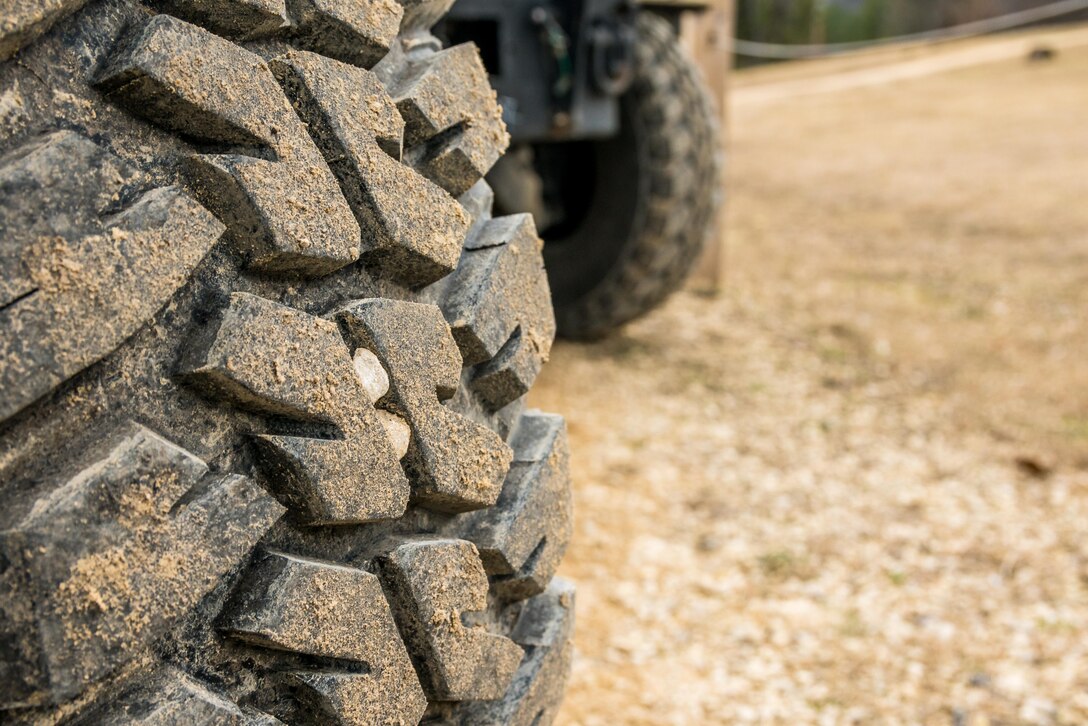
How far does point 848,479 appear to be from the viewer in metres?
2.79

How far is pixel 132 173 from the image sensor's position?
694 millimetres

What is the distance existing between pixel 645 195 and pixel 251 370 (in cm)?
264

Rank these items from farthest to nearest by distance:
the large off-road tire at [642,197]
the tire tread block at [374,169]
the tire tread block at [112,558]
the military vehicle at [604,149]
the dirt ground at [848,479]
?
1. the large off-road tire at [642,197]
2. the military vehicle at [604,149]
3. the dirt ground at [848,479]
4. the tire tread block at [374,169]
5. the tire tread block at [112,558]

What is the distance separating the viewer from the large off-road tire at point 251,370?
0.64 metres

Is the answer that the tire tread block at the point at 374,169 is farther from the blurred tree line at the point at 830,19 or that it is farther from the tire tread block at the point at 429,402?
the blurred tree line at the point at 830,19

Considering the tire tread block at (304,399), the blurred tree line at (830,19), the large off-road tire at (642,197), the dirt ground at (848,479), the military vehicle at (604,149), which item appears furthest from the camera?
the blurred tree line at (830,19)

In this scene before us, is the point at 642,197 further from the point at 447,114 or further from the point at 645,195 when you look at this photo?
the point at 447,114

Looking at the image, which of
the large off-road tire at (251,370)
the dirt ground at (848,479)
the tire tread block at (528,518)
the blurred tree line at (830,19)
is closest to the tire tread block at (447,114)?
the large off-road tire at (251,370)

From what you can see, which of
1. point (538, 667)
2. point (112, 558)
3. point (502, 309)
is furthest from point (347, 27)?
point (538, 667)

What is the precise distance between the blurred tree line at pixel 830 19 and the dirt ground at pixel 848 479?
43.5 feet

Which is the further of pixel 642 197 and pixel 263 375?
pixel 642 197

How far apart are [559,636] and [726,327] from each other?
298 centimetres

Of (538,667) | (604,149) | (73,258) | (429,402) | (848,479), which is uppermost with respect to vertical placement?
(73,258)

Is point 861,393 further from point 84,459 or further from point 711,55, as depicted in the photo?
point 84,459
